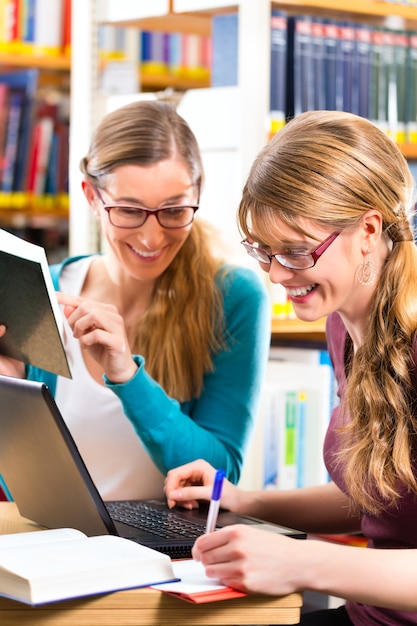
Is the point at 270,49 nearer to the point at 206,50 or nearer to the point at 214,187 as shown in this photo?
the point at 214,187

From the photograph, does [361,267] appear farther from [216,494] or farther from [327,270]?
[216,494]

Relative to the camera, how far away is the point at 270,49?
7.57 ft

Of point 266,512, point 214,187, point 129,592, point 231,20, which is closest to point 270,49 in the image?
point 231,20

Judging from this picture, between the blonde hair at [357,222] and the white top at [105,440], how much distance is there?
51 cm

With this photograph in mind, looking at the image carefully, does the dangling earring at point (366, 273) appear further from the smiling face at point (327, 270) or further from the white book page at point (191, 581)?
the white book page at point (191, 581)

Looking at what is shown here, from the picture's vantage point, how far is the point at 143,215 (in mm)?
1636

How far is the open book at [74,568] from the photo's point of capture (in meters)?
0.95

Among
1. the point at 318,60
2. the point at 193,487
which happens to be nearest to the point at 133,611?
the point at 193,487

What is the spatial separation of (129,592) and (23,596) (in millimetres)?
112

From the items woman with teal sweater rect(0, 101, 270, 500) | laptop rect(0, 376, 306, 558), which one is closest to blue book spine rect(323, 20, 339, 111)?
woman with teal sweater rect(0, 101, 270, 500)

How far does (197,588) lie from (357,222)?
52cm

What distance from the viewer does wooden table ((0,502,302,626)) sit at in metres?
0.99

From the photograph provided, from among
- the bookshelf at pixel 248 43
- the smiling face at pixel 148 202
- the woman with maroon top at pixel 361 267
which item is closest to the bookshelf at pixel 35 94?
the bookshelf at pixel 248 43

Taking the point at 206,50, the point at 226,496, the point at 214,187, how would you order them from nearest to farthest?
the point at 226,496, the point at 214,187, the point at 206,50
